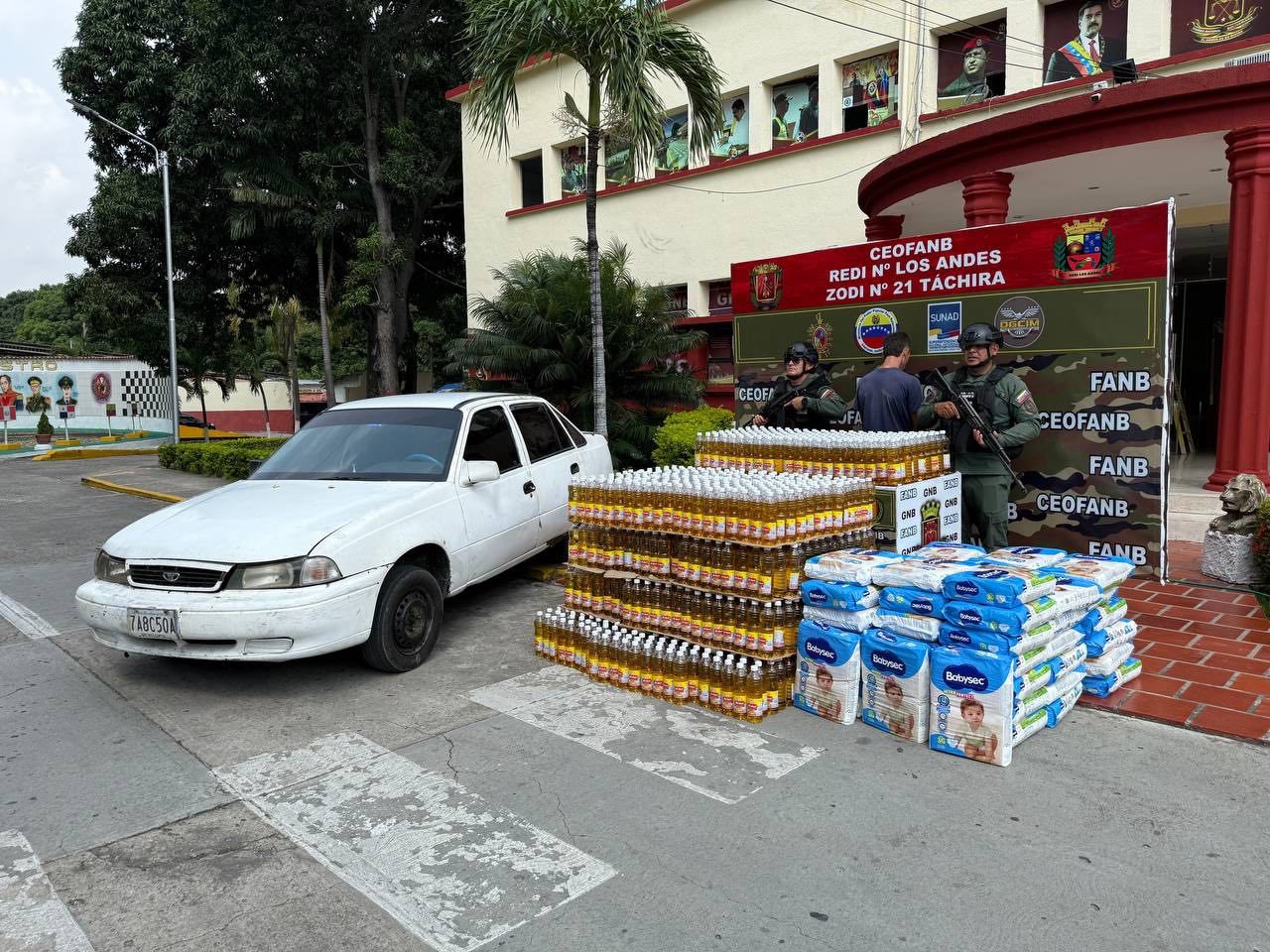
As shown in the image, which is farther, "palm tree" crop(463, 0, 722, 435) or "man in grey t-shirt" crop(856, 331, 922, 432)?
"palm tree" crop(463, 0, 722, 435)

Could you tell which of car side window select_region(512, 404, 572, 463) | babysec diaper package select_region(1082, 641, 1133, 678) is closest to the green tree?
car side window select_region(512, 404, 572, 463)

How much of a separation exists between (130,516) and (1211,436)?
1776 centimetres

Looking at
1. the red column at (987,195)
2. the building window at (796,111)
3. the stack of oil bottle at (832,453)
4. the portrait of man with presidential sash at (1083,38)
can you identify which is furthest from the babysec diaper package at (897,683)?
the building window at (796,111)

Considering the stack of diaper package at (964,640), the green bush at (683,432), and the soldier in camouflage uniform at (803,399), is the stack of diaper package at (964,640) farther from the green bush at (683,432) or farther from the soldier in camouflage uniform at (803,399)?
the green bush at (683,432)

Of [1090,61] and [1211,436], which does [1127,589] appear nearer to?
[1090,61]

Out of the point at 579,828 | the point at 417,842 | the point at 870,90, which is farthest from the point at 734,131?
the point at 417,842

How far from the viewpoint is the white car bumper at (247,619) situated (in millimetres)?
4629

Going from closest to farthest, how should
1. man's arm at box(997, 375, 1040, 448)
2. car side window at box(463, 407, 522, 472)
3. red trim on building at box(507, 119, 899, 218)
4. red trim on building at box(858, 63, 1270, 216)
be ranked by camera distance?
man's arm at box(997, 375, 1040, 448), car side window at box(463, 407, 522, 472), red trim on building at box(858, 63, 1270, 216), red trim on building at box(507, 119, 899, 218)

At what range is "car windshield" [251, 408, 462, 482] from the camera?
6.05m

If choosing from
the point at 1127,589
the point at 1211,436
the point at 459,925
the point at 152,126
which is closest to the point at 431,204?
the point at 152,126

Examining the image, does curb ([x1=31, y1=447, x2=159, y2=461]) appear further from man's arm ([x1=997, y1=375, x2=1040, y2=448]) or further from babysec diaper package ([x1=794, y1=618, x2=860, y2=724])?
babysec diaper package ([x1=794, y1=618, x2=860, y2=724])

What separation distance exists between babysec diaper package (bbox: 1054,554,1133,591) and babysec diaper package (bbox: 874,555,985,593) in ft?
2.08

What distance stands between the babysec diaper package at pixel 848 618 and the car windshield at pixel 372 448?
2854 mm

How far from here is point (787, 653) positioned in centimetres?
467
